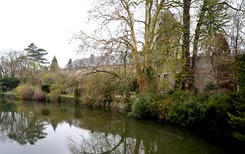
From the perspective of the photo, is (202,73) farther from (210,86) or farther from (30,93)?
(30,93)

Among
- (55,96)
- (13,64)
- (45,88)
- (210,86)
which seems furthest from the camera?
(13,64)

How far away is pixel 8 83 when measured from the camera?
39938 millimetres

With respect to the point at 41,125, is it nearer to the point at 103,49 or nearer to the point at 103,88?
the point at 103,49

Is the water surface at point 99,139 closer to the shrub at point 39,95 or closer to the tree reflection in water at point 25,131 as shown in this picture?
the tree reflection in water at point 25,131

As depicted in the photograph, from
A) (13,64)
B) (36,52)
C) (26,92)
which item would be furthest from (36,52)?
(26,92)

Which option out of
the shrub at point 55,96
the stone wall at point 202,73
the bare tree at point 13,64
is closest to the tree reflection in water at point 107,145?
the stone wall at point 202,73

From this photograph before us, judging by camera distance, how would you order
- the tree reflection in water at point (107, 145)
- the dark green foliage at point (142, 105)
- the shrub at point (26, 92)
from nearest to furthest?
the tree reflection in water at point (107, 145) < the dark green foliage at point (142, 105) < the shrub at point (26, 92)

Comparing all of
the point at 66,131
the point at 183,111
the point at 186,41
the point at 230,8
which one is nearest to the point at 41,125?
the point at 66,131

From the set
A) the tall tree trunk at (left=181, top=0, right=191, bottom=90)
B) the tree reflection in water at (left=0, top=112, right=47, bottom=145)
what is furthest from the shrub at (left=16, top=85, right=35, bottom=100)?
the tall tree trunk at (left=181, top=0, right=191, bottom=90)

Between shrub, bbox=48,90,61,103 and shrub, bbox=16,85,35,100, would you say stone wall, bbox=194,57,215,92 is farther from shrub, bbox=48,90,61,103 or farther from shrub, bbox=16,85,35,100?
shrub, bbox=16,85,35,100

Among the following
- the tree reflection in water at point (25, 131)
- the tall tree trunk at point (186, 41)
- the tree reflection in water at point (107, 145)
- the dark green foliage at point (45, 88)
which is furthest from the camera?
the dark green foliage at point (45, 88)

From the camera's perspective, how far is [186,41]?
14781mm

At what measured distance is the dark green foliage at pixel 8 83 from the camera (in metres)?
39.9

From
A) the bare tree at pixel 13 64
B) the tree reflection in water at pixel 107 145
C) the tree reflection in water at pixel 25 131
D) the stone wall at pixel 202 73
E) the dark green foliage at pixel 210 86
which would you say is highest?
the bare tree at pixel 13 64
